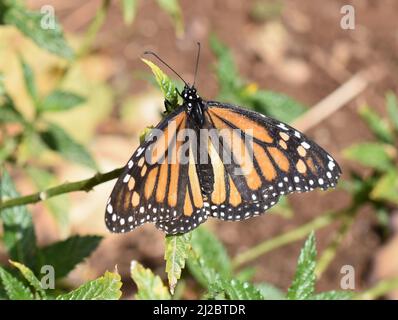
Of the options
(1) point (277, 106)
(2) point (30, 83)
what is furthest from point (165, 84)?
(1) point (277, 106)

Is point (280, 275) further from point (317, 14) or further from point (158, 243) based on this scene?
point (317, 14)

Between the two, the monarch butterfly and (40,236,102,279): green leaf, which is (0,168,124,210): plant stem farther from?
(40,236,102,279): green leaf

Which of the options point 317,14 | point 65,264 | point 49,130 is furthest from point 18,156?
point 317,14

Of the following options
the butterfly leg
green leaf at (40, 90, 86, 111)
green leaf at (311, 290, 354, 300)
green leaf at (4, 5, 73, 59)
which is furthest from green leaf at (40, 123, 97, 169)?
green leaf at (311, 290, 354, 300)

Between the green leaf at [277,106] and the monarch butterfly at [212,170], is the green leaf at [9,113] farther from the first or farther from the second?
the green leaf at [277,106]
